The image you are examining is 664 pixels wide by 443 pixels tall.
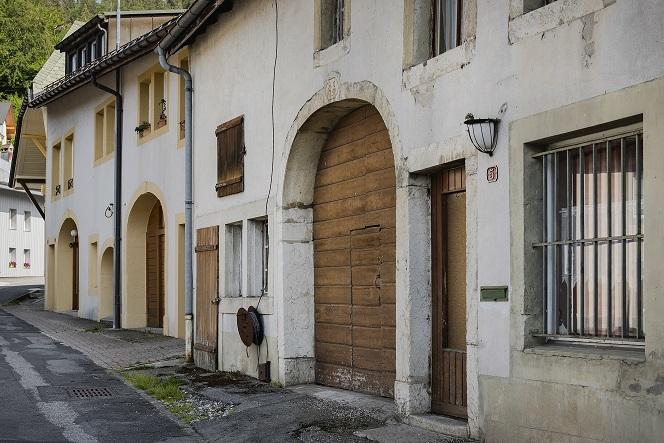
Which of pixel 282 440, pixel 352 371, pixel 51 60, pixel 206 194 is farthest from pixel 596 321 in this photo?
pixel 51 60

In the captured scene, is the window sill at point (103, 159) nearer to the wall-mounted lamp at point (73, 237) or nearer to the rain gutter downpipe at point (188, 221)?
the wall-mounted lamp at point (73, 237)

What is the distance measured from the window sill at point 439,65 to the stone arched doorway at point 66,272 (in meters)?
20.5

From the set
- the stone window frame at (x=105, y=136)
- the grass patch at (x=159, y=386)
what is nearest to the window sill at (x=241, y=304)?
the grass patch at (x=159, y=386)

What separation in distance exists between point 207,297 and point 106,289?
1021 centimetres

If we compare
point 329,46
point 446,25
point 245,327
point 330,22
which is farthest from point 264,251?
point 446,25

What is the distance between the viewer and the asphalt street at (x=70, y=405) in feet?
29.8

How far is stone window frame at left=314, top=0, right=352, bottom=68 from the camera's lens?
405 inches

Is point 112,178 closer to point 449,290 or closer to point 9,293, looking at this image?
point 449,290

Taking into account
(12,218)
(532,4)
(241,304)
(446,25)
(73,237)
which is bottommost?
(241,304)

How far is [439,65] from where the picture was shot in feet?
28.1

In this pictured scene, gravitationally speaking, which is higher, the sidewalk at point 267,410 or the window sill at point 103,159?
the window sill at point 103,159

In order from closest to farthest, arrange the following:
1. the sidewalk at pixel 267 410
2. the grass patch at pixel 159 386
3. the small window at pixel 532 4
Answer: the small window at pixel 532 4, the sidewalk at pixel 267 410, the grass patch at pixel 159 386

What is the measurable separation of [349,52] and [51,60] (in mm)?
23487

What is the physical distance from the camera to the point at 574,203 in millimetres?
7184
